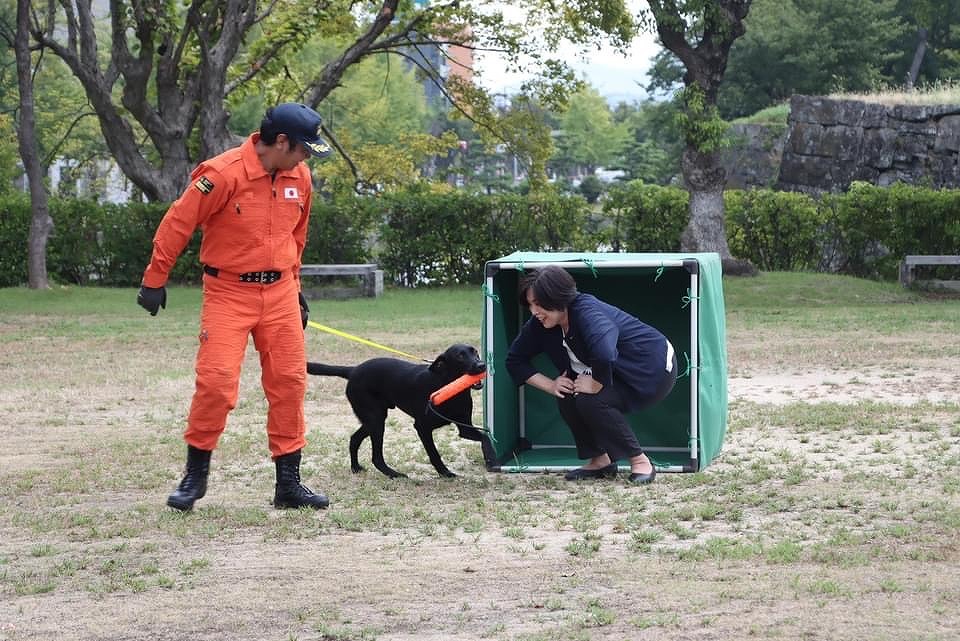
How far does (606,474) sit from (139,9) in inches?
681

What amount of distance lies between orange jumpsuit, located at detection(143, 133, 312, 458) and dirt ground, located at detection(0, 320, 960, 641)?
65cm

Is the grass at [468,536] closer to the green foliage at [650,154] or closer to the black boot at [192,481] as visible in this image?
the black boot at [192,481]

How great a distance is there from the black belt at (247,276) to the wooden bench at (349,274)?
15.3 meters

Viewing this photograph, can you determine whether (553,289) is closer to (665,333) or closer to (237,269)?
(237,269)

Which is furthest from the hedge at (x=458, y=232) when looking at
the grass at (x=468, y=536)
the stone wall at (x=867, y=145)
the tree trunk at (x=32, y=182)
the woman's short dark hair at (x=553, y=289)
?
the woman's short dark hair at (x=553, y=289)

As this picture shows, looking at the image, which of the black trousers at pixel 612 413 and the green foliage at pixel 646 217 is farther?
the green foliage at pixel 646 217

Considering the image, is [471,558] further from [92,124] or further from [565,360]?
[92,124]

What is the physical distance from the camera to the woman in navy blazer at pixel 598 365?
716 cm

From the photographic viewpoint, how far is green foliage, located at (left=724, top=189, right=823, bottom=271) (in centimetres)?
2356

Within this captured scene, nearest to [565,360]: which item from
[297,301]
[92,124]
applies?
[297,301]

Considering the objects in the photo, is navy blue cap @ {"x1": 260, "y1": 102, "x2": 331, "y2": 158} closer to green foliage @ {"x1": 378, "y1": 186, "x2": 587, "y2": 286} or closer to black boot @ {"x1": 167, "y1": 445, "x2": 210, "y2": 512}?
black boot @ {"x1": 167, "y1": 445, "x2": 210, "y2": 512}

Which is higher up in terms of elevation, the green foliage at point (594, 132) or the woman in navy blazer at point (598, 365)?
the green foliage at point (594, 132)

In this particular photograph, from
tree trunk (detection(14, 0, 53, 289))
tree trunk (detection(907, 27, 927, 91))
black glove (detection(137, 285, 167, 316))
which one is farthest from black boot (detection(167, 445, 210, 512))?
tree trunk (detection(907, 27, 927, 91))

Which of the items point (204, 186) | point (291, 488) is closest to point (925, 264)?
point (291, 488)
